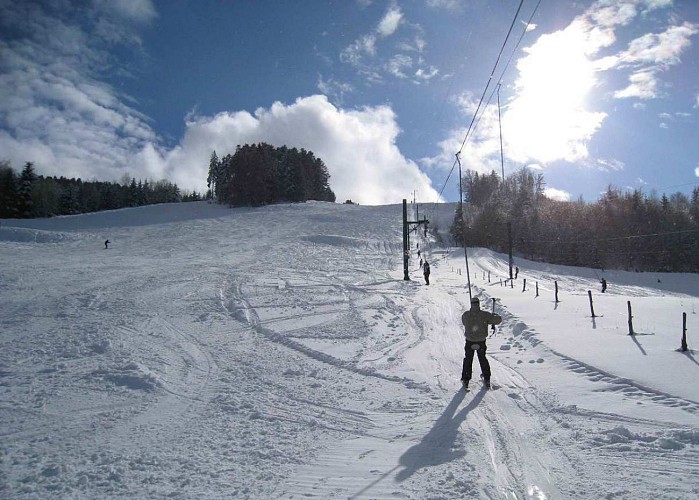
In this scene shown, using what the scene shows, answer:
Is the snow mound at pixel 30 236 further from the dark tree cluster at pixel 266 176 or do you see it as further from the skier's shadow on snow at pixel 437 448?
the skier's shadow on snow at pixel 437 448

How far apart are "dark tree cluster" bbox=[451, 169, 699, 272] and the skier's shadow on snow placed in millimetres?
58609

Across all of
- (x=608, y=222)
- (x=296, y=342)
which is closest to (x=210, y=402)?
(x=296, y=342)

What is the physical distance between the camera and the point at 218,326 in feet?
43.9

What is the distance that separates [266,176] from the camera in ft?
278

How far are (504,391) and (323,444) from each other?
4.00 metres

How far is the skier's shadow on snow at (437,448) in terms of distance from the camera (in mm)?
4904

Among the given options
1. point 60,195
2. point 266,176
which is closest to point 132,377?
point 266,176

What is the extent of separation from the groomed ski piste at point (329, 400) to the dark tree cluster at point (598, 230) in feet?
172

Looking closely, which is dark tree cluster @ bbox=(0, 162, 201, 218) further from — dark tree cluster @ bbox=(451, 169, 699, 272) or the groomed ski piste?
dark tree cluster @ bbox=(451, 169, 699, 272)

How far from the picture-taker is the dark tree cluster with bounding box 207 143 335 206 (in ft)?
275

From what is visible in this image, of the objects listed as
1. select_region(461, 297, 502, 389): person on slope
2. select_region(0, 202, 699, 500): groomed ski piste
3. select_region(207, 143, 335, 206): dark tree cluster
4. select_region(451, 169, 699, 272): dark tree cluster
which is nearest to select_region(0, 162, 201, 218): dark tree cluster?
select_region(207, 143, 335, 206): dark tree cluster

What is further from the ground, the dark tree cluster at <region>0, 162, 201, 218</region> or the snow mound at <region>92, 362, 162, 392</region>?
the dark tree cluster at <region>0, 162, 201, 218</region>

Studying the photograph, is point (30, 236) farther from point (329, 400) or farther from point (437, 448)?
point (437, 448)

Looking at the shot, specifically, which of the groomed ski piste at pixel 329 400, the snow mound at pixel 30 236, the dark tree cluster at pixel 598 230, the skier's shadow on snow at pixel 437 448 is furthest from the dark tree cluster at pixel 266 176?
the skier's shadow on snow at pixel 437 448
